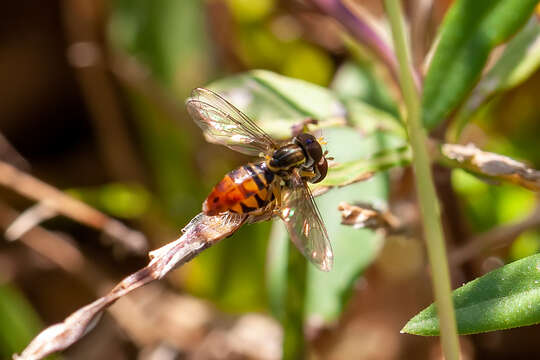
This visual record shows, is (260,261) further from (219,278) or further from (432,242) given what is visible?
(432,242)

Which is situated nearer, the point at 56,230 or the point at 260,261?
the point at 260,261

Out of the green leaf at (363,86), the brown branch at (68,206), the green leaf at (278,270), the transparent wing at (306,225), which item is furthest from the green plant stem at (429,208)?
the brown branch at (68,206)

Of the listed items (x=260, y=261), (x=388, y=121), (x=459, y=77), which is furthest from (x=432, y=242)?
(x=260, y=261)

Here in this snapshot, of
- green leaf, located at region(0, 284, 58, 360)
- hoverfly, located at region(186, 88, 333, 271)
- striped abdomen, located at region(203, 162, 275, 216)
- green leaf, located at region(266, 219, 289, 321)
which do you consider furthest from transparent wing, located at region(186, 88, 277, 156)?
green leaf, located at region(0, 284, 58, 360)

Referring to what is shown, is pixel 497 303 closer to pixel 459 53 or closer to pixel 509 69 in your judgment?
pixel 459 53

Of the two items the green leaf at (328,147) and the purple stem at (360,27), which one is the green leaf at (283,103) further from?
the purple stem at (360,27)

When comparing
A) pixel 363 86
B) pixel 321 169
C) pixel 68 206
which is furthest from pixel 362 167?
pixel 68 206
